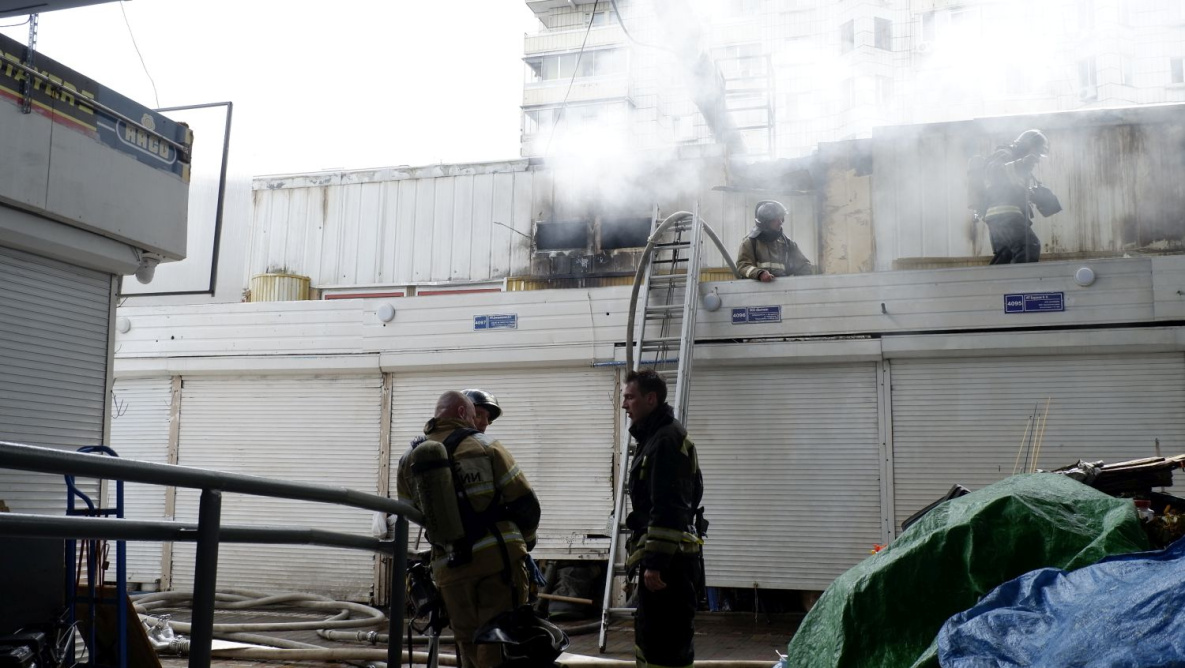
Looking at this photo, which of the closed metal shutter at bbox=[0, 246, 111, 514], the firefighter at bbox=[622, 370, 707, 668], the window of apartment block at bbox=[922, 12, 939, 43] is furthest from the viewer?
the window of apartment block at bbox=[922, 12, 939, 43]

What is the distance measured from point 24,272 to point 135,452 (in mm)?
4493

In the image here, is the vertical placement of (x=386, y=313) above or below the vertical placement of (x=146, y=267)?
above

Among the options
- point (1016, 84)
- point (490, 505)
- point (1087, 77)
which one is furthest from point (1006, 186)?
point (1016, 84)

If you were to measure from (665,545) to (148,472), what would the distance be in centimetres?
316

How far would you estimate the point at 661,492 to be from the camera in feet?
15.8

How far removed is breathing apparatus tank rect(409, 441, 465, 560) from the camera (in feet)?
14.6

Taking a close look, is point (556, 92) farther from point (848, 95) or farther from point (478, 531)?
point (478, 531)

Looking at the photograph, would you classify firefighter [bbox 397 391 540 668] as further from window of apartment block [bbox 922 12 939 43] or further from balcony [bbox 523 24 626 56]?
balcony [bbox 523 24 626 56]

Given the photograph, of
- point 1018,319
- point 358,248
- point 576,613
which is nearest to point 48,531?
point 576,613

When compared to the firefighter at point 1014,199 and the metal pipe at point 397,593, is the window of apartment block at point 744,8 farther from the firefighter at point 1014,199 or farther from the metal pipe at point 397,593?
the metal pipe at point 397,593

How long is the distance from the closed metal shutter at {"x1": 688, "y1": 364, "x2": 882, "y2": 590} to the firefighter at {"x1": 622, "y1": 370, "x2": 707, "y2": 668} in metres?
3.42

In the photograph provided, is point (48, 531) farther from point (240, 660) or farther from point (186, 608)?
point (186, 608)

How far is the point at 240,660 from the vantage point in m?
6.72

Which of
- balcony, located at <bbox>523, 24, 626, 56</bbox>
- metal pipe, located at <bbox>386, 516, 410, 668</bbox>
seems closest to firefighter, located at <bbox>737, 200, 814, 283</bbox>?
metal pipe, located at <bbox>386, 516, 410, 668</bbox>
